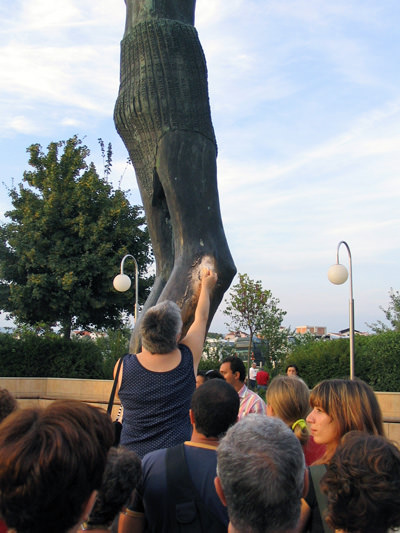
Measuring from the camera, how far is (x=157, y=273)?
481 cm

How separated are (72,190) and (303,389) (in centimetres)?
2301

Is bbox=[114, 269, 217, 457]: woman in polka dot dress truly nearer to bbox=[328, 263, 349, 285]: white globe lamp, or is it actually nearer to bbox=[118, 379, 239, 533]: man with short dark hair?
bbox=[118, 379, 239, 533]: man with short dark hair

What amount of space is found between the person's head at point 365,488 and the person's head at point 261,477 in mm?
164

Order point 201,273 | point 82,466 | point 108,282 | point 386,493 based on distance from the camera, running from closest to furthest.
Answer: point 82,466, point 386,493, point 201,273, point 108,282

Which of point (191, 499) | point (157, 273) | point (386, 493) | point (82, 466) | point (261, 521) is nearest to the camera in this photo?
point (82, 466)

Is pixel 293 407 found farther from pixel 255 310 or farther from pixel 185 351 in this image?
pixel 255 310

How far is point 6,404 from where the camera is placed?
7.43 ft

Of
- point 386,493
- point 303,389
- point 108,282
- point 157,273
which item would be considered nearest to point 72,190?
point 108,282

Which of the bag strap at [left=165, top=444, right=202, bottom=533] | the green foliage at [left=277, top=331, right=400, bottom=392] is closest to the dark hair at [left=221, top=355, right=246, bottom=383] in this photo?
the bag strap at [left=165, top=444, right=202, bottom=533]

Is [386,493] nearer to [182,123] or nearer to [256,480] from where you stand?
[256,480]

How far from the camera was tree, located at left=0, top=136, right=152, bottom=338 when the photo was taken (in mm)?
24109

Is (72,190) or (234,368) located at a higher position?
(72,190)

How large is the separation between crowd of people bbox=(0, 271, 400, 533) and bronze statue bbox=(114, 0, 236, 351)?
1.05 metres

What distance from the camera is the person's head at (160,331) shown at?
293cm
